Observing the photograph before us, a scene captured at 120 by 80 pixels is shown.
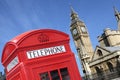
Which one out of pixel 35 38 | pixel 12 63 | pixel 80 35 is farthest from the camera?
pixel 80 35

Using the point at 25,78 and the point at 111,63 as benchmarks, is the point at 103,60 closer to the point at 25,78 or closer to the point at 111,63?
the point at 111,63

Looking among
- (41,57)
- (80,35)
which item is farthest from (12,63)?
(80,35)

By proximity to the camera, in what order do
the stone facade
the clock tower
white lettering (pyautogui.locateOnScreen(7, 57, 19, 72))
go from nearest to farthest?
white lettering (pyautogui.locateOnScreen(7, 57, 19, 72))
the stone facade
the clock tower

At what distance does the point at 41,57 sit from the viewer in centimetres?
531

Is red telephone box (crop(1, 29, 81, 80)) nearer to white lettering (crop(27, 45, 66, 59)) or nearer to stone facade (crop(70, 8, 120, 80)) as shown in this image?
white lettering (crop(27, 45, 66, 59))

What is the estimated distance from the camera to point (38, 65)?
527 cm

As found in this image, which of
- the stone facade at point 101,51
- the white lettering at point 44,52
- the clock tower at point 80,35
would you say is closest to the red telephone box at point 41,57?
the white lettering at point 44,52

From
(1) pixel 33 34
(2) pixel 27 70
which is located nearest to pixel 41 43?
(1) pixel 33 34

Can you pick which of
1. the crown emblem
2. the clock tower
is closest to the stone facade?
the clock tower

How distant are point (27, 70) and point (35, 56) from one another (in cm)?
35

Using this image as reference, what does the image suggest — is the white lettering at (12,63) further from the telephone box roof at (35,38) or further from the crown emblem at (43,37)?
the crown emblem at (43,37)

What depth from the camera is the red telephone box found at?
5.20 m

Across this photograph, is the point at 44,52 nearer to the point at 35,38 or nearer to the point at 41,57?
the point at 41,57

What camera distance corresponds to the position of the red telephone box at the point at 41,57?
5.20 metres
